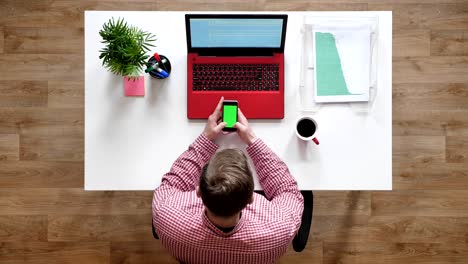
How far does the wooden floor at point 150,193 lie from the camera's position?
2021 mm

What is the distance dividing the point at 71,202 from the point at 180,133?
0.94 m

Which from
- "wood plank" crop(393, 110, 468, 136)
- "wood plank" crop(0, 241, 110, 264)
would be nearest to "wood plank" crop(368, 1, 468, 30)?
"wood plank" crop(393, 110, 468, 136)

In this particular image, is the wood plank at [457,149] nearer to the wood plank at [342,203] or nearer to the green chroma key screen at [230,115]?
the wood plank at [342,203]

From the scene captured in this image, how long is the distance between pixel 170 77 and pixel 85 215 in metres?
0.99

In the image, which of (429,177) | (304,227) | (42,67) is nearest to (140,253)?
(304,227)

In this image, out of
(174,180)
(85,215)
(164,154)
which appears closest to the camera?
(174,180)

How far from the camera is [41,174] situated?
2.04 metres

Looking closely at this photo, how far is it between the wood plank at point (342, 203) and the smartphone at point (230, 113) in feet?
2.78

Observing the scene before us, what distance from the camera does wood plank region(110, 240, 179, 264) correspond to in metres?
2.01

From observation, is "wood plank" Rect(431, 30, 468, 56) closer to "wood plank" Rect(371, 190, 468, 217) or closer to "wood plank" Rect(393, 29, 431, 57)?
"wood plank" Rect(393, 29, 431, 57)

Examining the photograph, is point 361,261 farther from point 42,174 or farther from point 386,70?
point 42,174

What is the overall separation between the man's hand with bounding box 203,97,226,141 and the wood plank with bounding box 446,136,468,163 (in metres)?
1.34

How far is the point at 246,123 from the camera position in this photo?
4.53ft

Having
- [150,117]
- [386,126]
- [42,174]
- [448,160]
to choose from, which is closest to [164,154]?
[150,117]
